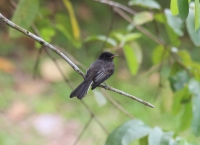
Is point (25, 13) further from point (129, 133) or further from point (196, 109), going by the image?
point (196, 109)

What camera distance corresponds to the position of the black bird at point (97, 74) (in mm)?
2247

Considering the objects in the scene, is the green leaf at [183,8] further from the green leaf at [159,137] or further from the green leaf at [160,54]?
the green leaf at [160,54]

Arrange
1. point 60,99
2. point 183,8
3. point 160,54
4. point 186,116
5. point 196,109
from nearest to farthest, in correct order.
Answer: point 183,8, point 196,109, point 186,116, point 160,54, point 60,99

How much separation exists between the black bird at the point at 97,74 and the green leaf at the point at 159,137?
1.27ft

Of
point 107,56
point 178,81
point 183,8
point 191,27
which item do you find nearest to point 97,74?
point 107,56

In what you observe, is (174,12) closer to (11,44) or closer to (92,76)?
(92,76)

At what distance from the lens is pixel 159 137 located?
84.0 inches

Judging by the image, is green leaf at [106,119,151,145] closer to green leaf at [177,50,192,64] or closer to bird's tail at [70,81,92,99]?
bird's tail at [70,81,92,99]

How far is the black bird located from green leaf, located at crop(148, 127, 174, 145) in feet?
1.27

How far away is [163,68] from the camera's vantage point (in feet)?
10.3

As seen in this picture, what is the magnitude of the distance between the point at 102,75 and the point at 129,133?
1.86 ft

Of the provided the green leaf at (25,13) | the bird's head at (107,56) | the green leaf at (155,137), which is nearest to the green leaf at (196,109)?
the green leaf at (155,137)

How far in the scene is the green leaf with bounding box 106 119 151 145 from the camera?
6.97 ft

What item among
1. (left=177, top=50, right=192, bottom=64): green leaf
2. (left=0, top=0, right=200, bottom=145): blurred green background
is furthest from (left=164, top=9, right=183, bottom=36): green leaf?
(left=0, top=0, right=200, bottom=145): blurred green background
